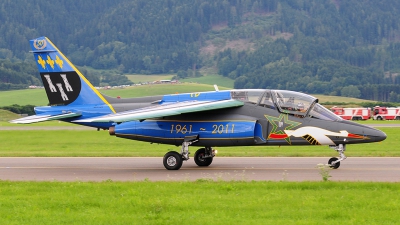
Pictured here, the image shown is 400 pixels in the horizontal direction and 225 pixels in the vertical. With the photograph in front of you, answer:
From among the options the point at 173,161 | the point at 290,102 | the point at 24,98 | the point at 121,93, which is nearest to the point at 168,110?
the point at 173,161

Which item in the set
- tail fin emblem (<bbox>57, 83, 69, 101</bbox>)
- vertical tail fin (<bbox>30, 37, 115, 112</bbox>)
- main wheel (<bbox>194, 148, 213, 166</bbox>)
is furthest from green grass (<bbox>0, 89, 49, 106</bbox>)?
main wheel (<bbox>194, 148, 213, 166</bbox>)

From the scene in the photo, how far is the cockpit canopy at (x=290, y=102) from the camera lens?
66.2ft

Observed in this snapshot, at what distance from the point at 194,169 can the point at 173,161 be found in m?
0.79

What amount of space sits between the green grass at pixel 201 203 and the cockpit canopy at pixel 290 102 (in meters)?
5.06

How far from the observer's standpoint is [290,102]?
2045 cm

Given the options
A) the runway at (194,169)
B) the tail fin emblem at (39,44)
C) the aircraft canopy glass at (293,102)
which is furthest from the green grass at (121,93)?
the aircraft canopy glass at (293,102)

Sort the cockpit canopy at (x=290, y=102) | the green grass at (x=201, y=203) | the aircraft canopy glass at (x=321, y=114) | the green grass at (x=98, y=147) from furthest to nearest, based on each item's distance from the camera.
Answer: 1. the green grass at (x=98, y=147)
2. the cockpit canopy at (x=290, y=102)
3. the aircraft canopy glass at (x=321, y=114)
4. the green grass at (x=201, y=203)

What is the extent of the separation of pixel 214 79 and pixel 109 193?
172m

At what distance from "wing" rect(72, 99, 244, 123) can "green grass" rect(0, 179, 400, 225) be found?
3.89 m

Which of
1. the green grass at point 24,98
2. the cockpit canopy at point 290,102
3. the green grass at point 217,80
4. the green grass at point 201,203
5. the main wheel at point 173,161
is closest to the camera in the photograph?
the green grass at point 201,203

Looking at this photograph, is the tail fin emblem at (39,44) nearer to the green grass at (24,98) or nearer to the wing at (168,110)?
the wing at (168,110)

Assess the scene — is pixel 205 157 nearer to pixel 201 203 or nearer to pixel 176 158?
pixel 176 158

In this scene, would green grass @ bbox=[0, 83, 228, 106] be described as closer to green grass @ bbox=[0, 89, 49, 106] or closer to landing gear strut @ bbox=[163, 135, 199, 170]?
green grass @ bbox=[0, 89, 49, 106]

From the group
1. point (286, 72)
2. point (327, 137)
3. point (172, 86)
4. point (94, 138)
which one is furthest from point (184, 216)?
point (286, 72)
